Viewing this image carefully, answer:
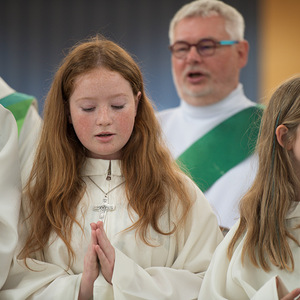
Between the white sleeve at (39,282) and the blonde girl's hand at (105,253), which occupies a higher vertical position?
the blonde girl's hand at (105,253)

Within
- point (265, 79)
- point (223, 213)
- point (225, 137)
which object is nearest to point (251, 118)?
point (225, 137)

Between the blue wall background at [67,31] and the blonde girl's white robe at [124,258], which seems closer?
the blonde girl's white robe at [124,258]

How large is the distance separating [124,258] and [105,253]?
78 millimetres

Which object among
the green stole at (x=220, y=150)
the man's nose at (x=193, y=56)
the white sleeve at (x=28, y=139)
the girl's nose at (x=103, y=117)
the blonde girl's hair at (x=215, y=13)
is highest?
the blonde girl's hair at (x=215, y=13)

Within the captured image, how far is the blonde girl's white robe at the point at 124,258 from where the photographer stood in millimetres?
2541

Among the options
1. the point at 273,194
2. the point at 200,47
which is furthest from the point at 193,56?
the point at 273,194

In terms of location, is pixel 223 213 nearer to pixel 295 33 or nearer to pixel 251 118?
pixel 251 118

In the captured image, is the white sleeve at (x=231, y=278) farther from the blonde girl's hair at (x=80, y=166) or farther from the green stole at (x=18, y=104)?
the green stole at (x=18, y=104)

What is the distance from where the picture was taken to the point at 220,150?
4430 mm

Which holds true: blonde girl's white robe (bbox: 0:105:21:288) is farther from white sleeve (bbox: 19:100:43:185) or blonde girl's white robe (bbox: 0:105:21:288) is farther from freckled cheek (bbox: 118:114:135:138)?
freckled cheek (bbox: 118:114:135:138)

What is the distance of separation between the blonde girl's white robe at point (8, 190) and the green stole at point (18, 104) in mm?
450

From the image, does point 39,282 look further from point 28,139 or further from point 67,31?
point 67,31

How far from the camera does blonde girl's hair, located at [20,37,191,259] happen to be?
270 centimetres

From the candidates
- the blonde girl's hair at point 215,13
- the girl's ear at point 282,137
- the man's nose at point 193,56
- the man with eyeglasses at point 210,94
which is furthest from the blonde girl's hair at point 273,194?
the blonde girl's hair at point 215,13
